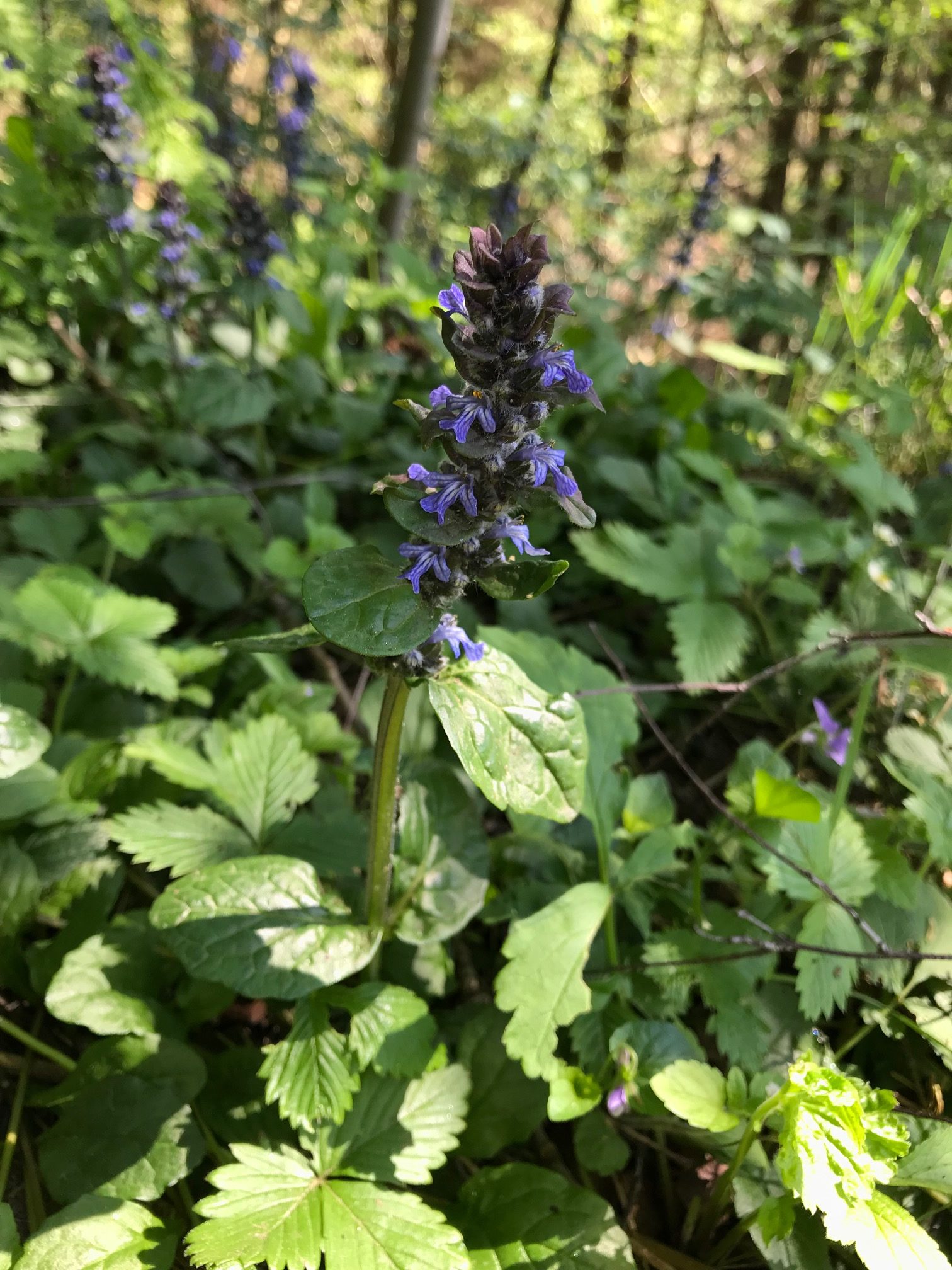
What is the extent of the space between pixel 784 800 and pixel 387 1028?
38.4 inches

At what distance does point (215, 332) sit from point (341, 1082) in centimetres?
303

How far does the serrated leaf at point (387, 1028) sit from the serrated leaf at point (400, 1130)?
0.25ft

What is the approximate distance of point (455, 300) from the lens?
1.16 metres

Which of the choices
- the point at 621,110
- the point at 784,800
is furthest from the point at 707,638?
the point at 621,110

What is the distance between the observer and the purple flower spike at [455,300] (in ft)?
3.77

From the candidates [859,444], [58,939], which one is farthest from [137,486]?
[859,444]

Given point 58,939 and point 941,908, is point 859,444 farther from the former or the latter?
point 58,939

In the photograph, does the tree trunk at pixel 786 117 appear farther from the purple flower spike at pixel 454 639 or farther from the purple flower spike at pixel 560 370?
the purple flower spike at pixel 454 639

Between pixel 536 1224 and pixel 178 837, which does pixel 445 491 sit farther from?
pixel 536 1224

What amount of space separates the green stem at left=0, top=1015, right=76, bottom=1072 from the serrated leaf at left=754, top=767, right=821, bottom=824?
159cm

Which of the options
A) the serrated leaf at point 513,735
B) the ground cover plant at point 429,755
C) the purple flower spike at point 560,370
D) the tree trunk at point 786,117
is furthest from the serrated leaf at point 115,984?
the tree trunk at point 786,117

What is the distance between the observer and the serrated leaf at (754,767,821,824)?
1.66 metres

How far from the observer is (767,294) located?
13.7 ft

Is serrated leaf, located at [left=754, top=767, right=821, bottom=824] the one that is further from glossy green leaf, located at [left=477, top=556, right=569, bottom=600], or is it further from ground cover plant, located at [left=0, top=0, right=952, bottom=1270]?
glossy green leaf, located at [left=477, top=556, right=569, bottom=600]
